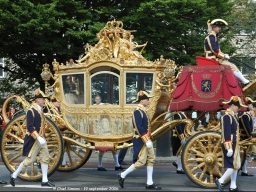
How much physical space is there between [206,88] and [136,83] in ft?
5.18

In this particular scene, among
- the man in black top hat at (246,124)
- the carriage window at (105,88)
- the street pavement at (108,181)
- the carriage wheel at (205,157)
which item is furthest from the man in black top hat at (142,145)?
the man in black top hat at (246,124)

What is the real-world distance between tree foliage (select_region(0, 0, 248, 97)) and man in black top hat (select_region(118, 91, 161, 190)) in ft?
32.6

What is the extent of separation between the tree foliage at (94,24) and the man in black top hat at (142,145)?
32.6ft

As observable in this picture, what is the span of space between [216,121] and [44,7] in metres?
10.3

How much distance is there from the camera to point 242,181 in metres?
13.4

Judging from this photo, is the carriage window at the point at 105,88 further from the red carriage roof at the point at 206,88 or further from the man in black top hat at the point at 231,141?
the man in black top hat at the point at 231,141

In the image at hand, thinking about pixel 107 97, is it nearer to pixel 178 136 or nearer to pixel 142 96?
pixel 142 96

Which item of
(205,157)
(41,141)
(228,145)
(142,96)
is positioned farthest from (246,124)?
(41,141)

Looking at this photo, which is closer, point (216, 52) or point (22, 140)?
point (216, 52)

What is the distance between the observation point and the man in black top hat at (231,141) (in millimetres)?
11422

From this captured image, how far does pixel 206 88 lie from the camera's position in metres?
12.5

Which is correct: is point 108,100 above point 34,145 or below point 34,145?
above

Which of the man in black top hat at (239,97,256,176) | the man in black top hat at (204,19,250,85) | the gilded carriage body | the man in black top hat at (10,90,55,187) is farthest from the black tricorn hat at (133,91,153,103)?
the man in black top hat at (239,97,256,176)

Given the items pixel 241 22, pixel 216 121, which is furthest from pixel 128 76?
pixel 241 22
